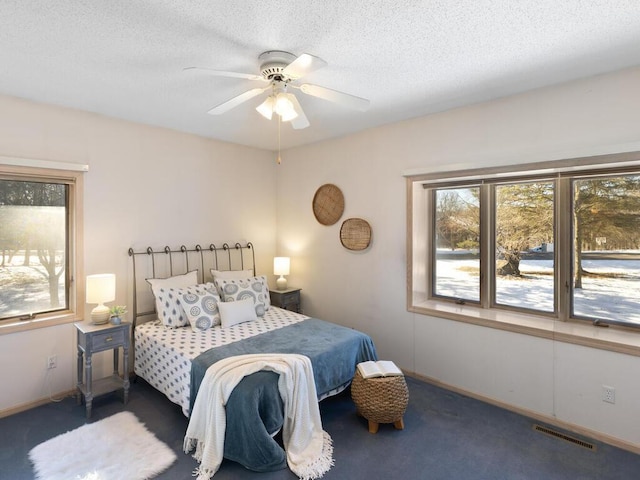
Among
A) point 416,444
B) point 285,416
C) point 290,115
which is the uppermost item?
point 290,115

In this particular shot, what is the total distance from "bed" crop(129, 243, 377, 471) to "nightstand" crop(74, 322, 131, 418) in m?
0.19

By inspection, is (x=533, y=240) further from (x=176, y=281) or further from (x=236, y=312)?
(x=176, y=281)

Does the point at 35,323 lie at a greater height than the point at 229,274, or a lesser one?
lesser

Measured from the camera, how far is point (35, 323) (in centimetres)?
296

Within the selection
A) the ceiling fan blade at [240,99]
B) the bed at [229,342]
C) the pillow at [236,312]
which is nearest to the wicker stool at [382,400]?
the bed at [229,342]

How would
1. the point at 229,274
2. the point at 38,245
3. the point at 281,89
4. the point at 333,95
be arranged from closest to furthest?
the point at 333,95, the point at 281,89, the point at 38,245, the point at 229,274

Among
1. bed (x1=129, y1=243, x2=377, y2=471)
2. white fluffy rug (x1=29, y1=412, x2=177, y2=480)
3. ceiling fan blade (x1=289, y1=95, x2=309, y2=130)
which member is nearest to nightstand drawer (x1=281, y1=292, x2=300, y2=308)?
bed (x1=129, y1=243, x2=377, y2=471)

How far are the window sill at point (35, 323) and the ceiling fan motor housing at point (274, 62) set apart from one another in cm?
280

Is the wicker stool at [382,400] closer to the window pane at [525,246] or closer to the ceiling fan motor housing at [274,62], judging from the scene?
the window pane at [525,246]

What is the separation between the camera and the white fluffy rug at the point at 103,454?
7.00 ft

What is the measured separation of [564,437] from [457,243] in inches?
69.8

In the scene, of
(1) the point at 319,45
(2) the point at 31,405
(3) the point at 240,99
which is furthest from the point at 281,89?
(2) the point at 31,405

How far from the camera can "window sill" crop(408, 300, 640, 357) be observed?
96.2 inches

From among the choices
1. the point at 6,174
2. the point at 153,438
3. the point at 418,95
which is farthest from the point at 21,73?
the point at 418,95
